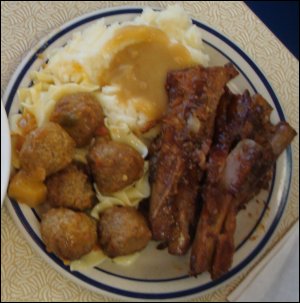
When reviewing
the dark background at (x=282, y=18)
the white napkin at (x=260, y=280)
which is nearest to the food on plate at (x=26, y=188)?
the white napkin at (x=260, y=280)

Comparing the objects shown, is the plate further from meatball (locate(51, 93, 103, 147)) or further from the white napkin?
the white napkin

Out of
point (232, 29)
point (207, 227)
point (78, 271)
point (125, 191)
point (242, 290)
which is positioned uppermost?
point (232, 29)

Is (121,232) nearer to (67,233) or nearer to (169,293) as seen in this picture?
(67,233)

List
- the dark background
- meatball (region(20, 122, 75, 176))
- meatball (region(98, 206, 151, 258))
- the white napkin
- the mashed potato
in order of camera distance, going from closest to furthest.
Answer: meatball (region(20, 122, 75, 176)) < meatball (region(98, 206, 151, 258)) < the mashed potato < the white napkin < the dark background

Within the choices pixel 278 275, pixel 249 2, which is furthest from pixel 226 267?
pixel 249 2

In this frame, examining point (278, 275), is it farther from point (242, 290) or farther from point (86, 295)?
point (86, 295)

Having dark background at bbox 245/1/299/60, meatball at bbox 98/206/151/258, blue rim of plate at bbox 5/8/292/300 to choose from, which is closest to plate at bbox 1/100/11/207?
blue rim of plate at bbox 5/8/292/300
